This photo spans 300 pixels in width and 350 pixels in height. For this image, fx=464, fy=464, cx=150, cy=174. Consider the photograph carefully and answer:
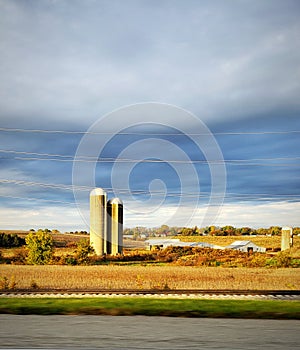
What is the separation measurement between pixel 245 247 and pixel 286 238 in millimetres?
2542

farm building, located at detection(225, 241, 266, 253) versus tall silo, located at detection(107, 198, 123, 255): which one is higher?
tall silo, located at detection(107, 198, 123, 255)

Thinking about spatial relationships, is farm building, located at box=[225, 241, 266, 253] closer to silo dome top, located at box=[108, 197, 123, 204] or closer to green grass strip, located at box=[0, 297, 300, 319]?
silo dome top, located at box=[108, 197, 123, 204]

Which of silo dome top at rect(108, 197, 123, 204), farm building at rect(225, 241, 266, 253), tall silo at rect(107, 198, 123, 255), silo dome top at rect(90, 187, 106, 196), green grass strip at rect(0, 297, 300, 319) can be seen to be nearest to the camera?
green grass strip at rect(0, 297, 300, 319)

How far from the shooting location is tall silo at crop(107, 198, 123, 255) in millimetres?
24859

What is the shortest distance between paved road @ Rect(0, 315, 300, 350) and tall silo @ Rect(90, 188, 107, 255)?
15564 millimetres

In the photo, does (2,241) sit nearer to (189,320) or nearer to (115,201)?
(115,201)

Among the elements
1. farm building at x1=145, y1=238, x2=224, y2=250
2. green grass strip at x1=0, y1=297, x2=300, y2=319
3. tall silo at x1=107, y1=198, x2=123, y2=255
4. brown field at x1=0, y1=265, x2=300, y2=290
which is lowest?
brown field at x1=0, y1=265, x2=300, y2=290

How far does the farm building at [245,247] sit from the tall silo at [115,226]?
7038mm

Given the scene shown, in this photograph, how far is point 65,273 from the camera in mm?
23703

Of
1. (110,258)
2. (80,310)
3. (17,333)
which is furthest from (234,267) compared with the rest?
(17,333)

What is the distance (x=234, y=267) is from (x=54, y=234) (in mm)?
10449

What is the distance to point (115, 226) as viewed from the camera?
84.3ft

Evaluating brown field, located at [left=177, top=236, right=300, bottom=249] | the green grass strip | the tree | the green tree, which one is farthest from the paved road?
brown field, located at [left=177, top=236, right=300, bottom=249]

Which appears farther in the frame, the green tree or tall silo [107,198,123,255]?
tall silo [107,198,123,255]
